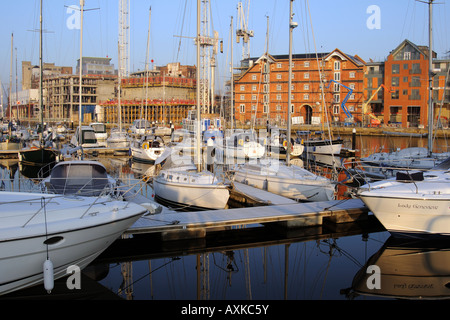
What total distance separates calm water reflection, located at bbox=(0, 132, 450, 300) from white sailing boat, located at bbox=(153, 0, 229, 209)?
7.40ft

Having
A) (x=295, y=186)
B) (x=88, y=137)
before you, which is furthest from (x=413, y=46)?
(x=295, y=186)

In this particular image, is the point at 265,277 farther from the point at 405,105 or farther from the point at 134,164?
the point at 405,105

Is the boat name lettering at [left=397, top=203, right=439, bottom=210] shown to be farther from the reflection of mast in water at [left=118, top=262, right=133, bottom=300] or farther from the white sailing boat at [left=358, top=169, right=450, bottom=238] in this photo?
the reflection of mast in water at [left=118, top=262, right=133, bottom=300]

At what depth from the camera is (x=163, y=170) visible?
18188mm

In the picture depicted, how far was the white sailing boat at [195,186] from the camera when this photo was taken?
1595cm

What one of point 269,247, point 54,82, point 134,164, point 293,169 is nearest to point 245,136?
point 134,164

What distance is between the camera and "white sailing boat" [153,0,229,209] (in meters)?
16.0

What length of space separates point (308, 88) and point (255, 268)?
182 ft

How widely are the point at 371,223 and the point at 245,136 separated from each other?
18103 millimetres

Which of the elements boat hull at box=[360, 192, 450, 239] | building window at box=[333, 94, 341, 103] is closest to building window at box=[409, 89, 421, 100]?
building window at box=[333, 94, 341, 103]

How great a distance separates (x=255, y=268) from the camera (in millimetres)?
11297

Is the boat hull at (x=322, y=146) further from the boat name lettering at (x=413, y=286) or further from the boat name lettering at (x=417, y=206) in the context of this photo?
the boat name lettering at (x=413, y=286)

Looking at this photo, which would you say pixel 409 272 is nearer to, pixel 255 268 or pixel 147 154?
pixel 255 268

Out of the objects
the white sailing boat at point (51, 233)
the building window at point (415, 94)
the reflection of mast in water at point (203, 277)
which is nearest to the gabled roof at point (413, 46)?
the building window at point (415, 94)
